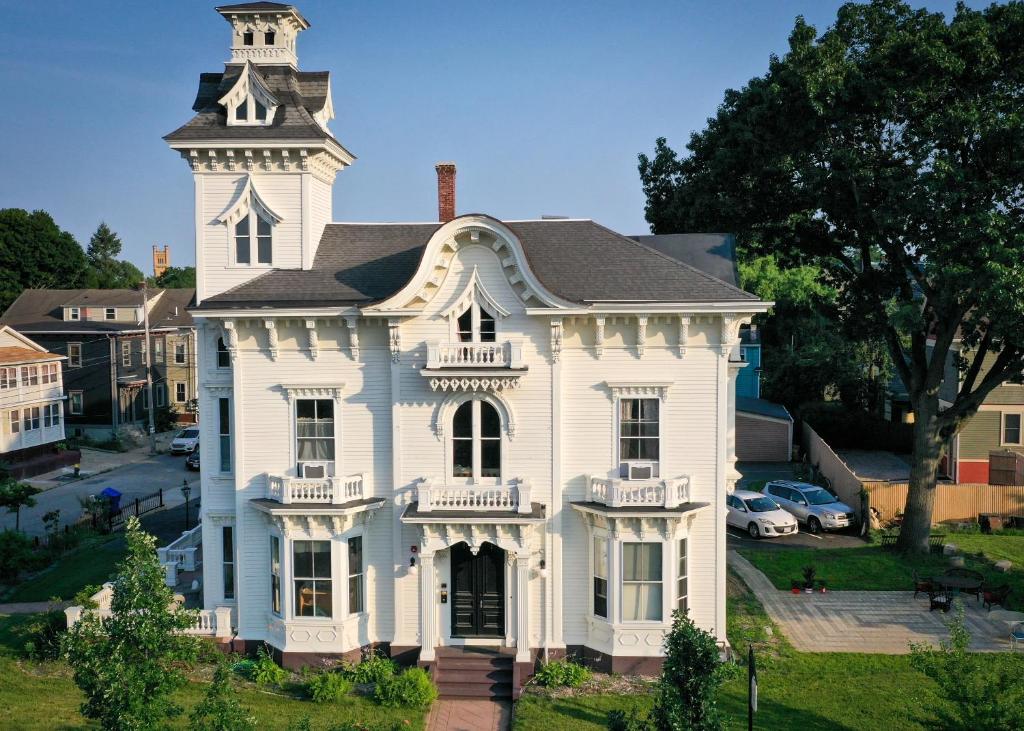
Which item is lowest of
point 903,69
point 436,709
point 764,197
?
point 436,709

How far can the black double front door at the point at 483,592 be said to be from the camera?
21656 mm

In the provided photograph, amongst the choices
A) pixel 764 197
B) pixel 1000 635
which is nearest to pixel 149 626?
pixel 1000 635

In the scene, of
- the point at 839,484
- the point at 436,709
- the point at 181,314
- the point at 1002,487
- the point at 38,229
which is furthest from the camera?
the point at 38,229

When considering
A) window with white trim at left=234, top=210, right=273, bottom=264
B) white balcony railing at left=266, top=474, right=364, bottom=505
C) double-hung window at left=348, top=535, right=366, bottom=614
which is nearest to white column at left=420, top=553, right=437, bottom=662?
double-hung window at left=348, top=535, right=366, bottom=614

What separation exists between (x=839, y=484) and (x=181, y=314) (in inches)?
2030

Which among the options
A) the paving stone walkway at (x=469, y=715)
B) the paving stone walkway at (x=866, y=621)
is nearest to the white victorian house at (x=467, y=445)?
the paving stone walkway at (x=469, y=715)

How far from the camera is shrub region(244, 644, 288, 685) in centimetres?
2047

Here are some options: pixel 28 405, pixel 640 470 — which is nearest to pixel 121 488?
pixel 28 405

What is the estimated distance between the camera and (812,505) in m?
34.5

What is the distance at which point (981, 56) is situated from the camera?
25.1 meters

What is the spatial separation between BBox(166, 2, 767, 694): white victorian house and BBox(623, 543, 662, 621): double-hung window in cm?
5

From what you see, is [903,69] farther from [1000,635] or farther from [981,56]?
[1000,635]

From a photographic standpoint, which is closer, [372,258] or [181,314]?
[372,258]

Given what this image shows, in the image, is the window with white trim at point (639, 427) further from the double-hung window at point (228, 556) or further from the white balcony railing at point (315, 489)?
the double-hung window at point (228, 556)
